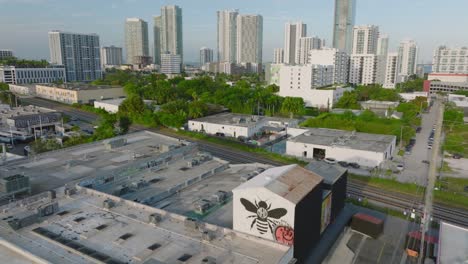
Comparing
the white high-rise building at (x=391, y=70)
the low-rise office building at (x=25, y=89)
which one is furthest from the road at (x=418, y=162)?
the low-rise office building at (x=25, y=89)

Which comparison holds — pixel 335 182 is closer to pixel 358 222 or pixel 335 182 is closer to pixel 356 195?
pixel 358 222

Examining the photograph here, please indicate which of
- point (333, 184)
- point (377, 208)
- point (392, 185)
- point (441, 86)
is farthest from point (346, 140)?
point (441, 86)

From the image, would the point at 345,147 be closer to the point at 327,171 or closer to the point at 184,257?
the point at 327,171

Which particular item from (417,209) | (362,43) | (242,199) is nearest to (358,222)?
(417,209)

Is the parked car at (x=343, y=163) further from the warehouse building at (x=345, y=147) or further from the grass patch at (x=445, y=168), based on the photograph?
the grass patch at (x=445, y=168)

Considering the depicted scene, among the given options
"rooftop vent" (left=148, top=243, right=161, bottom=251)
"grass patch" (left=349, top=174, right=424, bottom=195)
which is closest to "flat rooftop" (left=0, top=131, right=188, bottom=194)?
"rooftop vent" (left=148, top=243, right=161, bottom=251)

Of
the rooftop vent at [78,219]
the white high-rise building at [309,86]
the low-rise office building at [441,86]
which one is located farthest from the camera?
the low-rise office building at [441,86]
